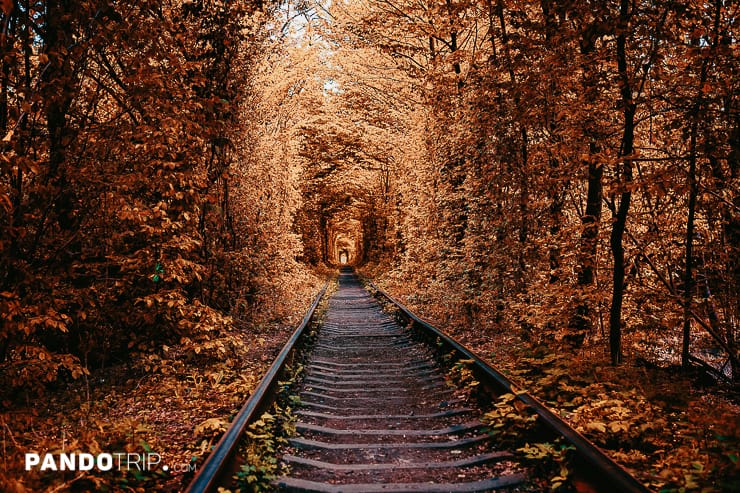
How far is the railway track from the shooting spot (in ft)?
10.2

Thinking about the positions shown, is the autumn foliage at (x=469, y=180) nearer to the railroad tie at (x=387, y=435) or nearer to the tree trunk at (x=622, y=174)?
the tree trunk at (x=622, y=174)

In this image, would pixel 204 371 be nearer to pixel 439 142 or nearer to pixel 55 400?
pixel 55 400

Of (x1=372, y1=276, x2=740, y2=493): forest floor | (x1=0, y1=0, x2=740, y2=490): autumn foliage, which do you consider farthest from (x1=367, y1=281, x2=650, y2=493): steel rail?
(x1=0, y1=0, x2=740, y2=490): autumn foliage

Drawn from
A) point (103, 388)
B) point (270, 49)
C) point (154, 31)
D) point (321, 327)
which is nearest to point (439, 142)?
point (270, 49)

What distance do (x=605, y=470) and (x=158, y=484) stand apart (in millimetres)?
2707

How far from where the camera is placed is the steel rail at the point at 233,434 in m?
2.73

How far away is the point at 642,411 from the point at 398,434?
201cm

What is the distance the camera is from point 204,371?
613 centimetres

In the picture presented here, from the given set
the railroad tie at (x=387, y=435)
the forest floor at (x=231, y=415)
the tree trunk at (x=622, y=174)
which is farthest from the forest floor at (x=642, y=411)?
the railroad tie at (x=387, y=435)

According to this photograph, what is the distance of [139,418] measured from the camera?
4.62 meters

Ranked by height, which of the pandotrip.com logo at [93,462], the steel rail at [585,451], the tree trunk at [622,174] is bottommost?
the pandotrip.com logo at [93,462]

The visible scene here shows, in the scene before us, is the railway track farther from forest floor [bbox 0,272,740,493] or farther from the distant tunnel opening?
the distant tunnel opening

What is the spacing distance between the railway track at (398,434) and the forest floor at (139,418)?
45 cm

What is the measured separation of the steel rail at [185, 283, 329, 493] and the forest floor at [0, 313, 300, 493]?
0.25 metres
